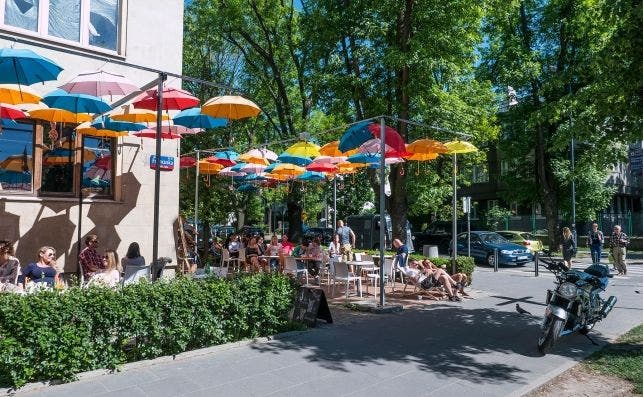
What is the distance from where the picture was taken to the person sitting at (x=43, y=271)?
8.20m

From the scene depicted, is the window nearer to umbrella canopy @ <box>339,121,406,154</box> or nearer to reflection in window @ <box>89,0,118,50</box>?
reflection in window @ <box>89,0,118,50</box>

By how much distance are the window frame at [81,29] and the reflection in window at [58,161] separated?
1.86 metres

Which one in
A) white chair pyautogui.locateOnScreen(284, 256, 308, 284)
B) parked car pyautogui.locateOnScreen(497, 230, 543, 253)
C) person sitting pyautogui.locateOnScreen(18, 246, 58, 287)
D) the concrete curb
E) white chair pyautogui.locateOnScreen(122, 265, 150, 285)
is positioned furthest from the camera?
parked car pyautogui.locateOnScreen(497, 230, 543, 253)

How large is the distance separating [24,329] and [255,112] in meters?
5.62

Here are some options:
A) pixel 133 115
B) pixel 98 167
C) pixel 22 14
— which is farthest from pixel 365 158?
pixel 22 14

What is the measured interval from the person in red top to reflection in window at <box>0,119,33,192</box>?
203 cm

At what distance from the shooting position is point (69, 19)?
11172mm

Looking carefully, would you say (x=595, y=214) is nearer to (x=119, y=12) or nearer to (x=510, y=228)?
(x=510, y=228)

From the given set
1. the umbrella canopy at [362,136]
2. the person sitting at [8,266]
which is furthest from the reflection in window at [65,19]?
the umbrella canopy at [362,136]

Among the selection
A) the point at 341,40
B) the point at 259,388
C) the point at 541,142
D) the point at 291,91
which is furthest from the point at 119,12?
the point at 541,142

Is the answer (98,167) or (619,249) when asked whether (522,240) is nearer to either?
(619,249)

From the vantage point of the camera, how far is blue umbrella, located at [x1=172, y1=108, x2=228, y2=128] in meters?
10.8

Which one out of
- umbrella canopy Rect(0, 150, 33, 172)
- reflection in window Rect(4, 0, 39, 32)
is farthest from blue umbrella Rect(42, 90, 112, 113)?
reflection in window Rect(4, 0, 39, 32)

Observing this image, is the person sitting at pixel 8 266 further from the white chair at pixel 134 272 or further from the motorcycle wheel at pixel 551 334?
the motorcycle wheel at pixel 551 334
